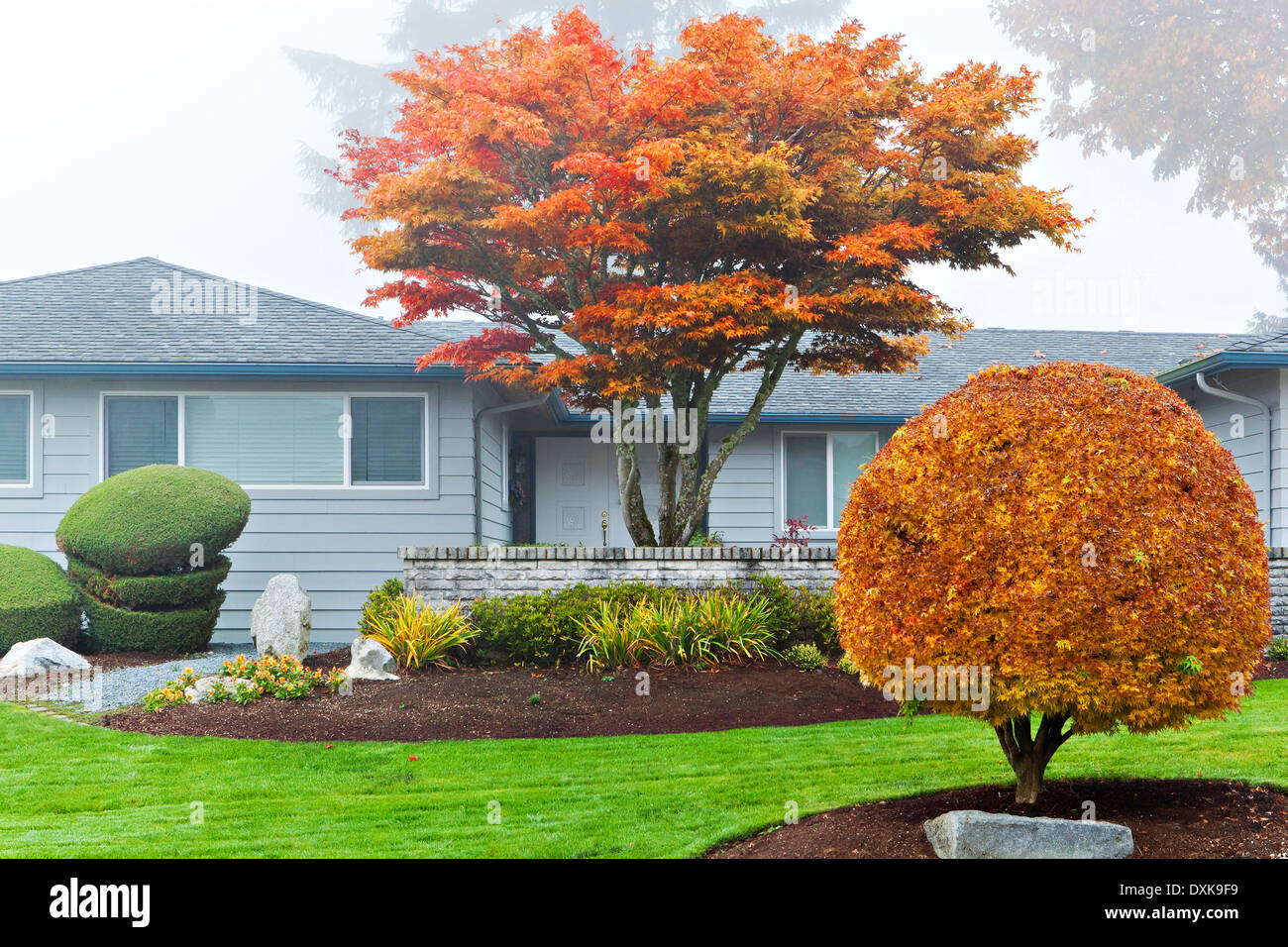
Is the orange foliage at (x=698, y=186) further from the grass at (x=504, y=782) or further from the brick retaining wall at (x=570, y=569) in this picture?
the grass at (x=504, y=782)

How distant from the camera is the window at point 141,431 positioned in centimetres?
1254

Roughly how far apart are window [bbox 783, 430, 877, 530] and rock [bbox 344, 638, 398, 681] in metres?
7.10

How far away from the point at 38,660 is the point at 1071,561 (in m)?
8.99

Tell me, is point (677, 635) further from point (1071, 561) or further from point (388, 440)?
point (1071, 561)

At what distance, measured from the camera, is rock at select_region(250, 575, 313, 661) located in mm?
10445

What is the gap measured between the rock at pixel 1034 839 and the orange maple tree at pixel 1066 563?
0.43 metres

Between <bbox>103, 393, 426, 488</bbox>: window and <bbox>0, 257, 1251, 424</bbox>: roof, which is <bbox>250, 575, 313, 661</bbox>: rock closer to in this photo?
<bbox>103, 393, 426, 488</bbox>: window

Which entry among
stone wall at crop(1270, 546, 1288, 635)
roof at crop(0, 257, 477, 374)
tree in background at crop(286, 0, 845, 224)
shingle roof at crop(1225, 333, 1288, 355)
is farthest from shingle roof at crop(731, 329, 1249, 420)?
tree in background at crop(286, 0, 845, 224)

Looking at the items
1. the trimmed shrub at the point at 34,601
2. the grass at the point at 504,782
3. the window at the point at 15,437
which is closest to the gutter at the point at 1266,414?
the grass at the point at 504,782

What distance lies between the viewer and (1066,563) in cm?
441

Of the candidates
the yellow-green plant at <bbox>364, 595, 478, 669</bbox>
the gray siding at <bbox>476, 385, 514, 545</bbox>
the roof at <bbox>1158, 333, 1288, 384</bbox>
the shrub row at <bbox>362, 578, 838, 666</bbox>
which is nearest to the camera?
the yellow-green plant at <bbox>364, 595, 478, 669</bbox>

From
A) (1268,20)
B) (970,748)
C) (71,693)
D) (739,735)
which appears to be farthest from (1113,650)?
(1268,20)

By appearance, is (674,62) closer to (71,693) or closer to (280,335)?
(280,335)

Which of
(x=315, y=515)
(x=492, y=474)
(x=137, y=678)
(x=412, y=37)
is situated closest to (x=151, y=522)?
Result: (x=137, y=678)
